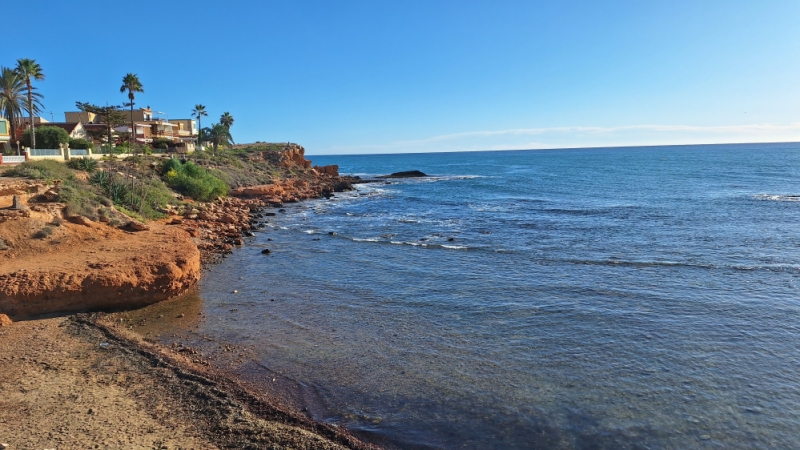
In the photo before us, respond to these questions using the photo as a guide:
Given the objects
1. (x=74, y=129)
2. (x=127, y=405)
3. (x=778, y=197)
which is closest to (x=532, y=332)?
(x=127, y=405)

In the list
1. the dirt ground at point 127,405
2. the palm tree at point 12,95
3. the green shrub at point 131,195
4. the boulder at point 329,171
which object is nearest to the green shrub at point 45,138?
the palm tree at point 12,95

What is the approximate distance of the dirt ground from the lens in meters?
7.34

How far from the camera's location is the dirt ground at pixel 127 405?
24.1 feet

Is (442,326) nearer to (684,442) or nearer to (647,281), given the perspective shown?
(684,442)

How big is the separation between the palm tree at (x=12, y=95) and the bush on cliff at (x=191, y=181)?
1317cm

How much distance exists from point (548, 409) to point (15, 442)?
8.32 metres

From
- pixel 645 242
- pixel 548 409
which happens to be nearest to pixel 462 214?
pixel 645 242

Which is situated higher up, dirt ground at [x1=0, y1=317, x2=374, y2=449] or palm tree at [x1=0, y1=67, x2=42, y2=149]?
palm tree at [x1=0, y1=67, x2=42, y2=149]

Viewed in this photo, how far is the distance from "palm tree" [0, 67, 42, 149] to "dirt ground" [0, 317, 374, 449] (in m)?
37.8

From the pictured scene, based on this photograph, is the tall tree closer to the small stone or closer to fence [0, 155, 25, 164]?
fence [0, 155, 25, 164]

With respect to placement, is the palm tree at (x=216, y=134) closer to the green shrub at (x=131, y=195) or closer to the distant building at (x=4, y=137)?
the distant building at (x=4, y=137)

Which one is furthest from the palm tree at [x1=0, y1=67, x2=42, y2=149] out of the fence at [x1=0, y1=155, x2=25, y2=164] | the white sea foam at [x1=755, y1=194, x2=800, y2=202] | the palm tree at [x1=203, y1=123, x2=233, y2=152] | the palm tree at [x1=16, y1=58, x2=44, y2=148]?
the white sea foam at [x1=755, y1=194, x2=800, y2=202]

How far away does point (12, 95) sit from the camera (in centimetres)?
3947

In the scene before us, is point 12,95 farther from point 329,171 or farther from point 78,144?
point 329,171
